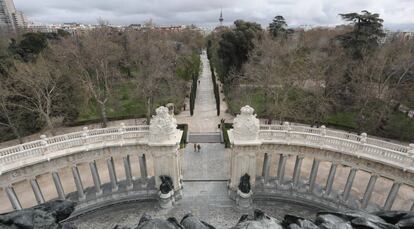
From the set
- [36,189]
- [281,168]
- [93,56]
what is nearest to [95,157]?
[36,189]

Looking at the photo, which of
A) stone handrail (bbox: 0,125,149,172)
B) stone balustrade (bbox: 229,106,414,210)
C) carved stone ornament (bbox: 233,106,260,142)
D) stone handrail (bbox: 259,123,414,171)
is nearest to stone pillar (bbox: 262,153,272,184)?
stone balustrade (bbox: 229,106,414,210)

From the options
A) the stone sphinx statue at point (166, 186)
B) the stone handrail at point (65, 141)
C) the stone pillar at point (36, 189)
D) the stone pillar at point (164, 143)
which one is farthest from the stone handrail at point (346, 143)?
the stone pillar at point (36, 189)

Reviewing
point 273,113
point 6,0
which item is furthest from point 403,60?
point 6,0

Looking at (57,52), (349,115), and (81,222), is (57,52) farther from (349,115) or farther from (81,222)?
(349,115)

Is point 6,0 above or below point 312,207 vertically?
above

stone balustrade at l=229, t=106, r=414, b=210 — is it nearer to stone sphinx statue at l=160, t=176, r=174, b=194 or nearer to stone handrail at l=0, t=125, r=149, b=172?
stone sphinx statue at l=160, t=176, r=174, b=194

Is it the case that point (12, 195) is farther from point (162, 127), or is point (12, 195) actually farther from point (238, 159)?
point (238, 159)

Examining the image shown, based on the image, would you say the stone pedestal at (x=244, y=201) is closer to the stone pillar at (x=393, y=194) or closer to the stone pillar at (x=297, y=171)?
the stone pillar at (x=297, y=171)

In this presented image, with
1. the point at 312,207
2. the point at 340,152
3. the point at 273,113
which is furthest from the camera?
the point at 273,113
